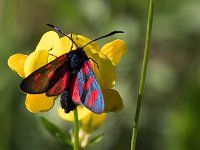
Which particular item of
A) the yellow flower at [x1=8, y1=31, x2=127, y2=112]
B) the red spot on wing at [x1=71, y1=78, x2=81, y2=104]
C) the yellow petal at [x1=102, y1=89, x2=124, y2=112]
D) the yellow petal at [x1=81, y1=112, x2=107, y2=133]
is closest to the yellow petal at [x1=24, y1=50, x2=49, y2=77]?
the yellow flower at [x1=8, y1=31, x2=127, y2=112]

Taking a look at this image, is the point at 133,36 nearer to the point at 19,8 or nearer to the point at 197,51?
the point at 197,51

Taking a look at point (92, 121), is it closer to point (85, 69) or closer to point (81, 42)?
point (81, 42)

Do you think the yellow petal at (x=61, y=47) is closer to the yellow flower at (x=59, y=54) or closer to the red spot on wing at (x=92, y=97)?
the yellow flower at (x=59, y=54)

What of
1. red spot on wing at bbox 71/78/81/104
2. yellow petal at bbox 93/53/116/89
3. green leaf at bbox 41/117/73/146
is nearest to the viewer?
red spot on wing at bbox 71/78/81/104

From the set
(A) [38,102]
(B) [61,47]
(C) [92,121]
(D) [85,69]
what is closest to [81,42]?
(B) [61,47]

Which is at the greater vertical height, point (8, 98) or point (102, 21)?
point (102, 21)

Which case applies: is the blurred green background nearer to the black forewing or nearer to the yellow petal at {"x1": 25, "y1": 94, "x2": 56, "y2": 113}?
the yellow petal at {"x1": 25, "y1": 94, "x2": 56, "y2": 113}

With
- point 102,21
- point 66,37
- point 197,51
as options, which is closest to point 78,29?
point 102,21

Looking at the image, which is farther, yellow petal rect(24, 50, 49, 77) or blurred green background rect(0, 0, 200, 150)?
blurred green background rect(0, 0, 200, 150)

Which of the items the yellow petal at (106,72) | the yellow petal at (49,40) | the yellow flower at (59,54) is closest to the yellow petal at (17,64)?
the yellow flower at (59,54)
